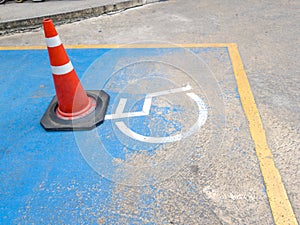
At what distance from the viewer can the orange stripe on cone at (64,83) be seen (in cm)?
256

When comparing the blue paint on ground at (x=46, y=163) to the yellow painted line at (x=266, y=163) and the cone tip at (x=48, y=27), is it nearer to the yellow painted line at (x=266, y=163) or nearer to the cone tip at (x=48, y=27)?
the yellow painted line at (x=266, y=163)

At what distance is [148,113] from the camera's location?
2.83 meters

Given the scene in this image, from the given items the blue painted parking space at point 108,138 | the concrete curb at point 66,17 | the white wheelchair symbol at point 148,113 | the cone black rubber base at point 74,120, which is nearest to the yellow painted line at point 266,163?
the blue painted parking space at point 108,138

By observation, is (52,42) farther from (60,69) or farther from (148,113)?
(148,113)

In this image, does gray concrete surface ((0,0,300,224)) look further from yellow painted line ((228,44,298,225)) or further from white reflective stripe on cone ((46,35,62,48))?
white reflective stripe on cone ((46,35,62,48))

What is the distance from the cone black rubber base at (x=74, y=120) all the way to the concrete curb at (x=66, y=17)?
287cm

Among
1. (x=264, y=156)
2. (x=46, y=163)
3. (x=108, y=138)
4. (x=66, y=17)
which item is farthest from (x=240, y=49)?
(x=66, y=17)

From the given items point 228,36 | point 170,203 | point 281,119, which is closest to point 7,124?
point 170,203

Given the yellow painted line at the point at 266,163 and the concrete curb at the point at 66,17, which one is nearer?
the yellow painted line at the point at 266,163

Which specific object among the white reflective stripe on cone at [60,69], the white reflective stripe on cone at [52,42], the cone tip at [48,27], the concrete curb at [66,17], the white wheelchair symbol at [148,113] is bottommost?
the white wheelchair symbol at [148,113]

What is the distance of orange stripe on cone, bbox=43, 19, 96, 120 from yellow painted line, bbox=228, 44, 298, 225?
1615 mm

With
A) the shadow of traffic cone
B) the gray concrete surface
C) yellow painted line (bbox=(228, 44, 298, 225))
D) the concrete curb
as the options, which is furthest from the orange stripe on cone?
the concrete curb

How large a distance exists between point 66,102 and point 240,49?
2581 mm

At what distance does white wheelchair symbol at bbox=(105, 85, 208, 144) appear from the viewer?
2.54m
